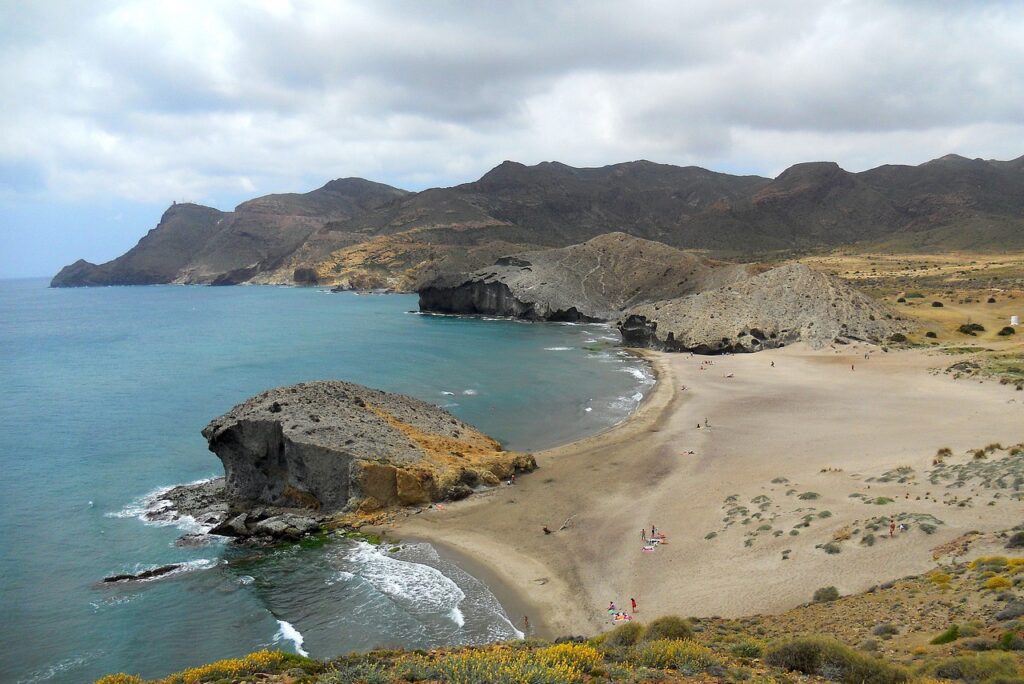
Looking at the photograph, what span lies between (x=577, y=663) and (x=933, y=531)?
1349 centimetres

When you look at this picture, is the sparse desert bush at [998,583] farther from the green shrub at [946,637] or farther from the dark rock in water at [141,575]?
the dark rock in water at [141,575]

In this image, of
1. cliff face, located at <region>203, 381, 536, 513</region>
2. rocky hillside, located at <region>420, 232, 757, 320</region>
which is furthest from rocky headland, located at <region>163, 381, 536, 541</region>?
rocky hillside, located at <region>420, 232, 757, 320</region>

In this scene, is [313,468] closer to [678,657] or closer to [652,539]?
[652,539]

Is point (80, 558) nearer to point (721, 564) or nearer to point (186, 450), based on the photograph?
point (186, 450)

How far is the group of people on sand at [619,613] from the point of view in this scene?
18.9 m

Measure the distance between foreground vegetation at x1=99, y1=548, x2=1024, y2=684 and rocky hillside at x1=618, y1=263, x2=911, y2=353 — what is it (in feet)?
177

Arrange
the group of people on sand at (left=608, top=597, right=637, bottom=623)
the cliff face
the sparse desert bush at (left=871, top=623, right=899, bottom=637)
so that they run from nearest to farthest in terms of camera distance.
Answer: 1. the sparse desert bush at (left=871, top=623, right=899, bottom=637)
2. the group of people on sand at (left=608, top=597, right=637, bottom=623)
3. the cliff face

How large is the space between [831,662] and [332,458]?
71.1 ft

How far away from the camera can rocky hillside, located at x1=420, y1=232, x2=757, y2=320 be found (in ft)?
Result: 332

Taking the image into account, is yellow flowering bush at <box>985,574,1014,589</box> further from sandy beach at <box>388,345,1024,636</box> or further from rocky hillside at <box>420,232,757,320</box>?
rocky hillside at <box>420,232,757,320</box>

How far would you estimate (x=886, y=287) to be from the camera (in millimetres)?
94250

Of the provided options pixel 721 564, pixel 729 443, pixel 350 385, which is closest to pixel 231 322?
pixel 350 385

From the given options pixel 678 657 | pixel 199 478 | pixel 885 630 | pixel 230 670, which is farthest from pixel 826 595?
pixel 199 478

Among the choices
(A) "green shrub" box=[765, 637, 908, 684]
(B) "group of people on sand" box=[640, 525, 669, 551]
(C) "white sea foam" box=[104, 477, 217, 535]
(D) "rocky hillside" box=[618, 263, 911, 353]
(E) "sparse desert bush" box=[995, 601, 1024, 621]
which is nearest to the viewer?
(A) "green shrub" box=[765, 637, 908, 684]
